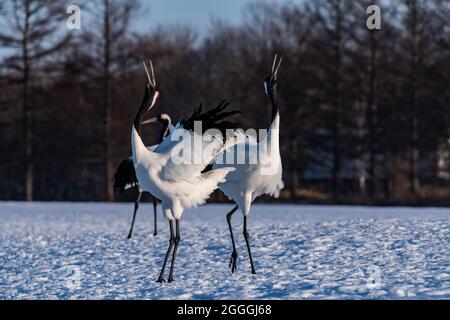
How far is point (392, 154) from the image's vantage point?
3247cm

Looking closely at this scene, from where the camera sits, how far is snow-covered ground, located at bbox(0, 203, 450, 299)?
777 cm

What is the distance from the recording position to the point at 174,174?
27.5ft

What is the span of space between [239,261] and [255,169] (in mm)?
1523

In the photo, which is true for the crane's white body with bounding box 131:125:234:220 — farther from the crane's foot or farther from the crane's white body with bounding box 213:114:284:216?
the crane's foot

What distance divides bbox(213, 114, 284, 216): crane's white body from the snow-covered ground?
2.99 ft

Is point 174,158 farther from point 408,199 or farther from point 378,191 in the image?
point 378,191

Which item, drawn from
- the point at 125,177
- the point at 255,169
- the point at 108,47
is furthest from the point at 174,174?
the point at 108,47

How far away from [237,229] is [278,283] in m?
5.42

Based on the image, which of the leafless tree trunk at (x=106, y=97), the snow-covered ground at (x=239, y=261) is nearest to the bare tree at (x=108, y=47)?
the leafless tree trunk at (x=106, y=97)

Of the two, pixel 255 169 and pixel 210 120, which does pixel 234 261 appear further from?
pixel 210 120

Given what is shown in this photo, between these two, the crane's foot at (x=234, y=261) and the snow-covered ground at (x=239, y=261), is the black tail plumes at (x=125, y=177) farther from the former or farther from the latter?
the crane's foot at (x=234, y=261)

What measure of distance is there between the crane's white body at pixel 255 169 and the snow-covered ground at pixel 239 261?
0.91 meters

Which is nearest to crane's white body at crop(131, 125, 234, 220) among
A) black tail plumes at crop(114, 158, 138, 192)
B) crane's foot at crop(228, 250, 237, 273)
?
crane's foot at crop(228, 250, 237, 273)

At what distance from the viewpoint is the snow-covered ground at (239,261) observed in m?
7.77
